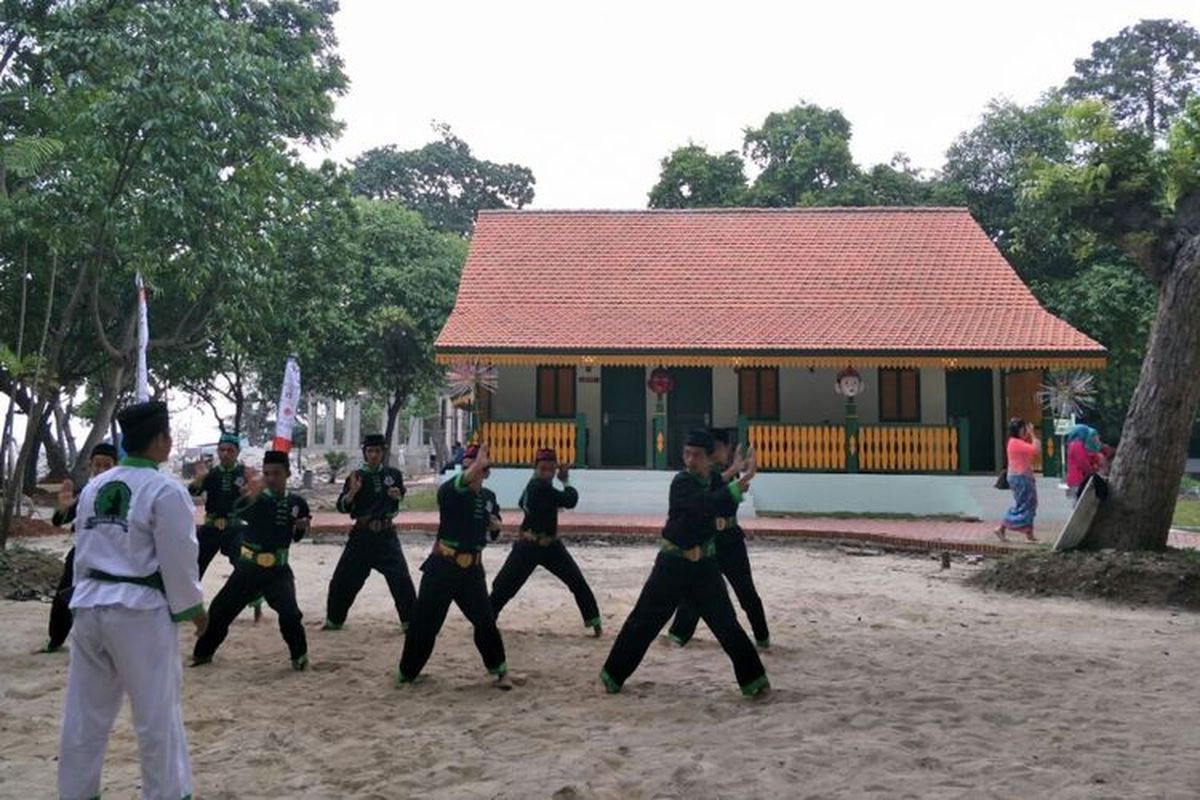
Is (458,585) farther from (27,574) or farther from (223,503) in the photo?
(27,574)

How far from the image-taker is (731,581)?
7.87 meters

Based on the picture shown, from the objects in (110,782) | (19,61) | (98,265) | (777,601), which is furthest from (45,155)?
(777,601)

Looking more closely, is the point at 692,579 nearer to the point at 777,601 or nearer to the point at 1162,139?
the point at 777,601

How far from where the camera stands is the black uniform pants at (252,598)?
22.8ft

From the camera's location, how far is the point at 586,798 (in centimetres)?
443

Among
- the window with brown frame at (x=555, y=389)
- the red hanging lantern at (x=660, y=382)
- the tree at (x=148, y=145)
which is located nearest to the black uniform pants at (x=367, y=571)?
the tree at (x=148, y=145)

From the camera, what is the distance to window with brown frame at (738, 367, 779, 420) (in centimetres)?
2125

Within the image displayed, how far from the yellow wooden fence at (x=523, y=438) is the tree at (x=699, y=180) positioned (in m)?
13.7

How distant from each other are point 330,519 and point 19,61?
877 cm

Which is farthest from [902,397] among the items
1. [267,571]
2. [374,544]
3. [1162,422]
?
[267,571]

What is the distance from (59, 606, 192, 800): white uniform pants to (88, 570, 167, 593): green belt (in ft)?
0.37

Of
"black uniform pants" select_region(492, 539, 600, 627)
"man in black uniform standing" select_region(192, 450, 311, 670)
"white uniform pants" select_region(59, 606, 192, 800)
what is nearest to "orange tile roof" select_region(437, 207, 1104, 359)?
"black uniform pants" select_region(492, 539, 600, 627)

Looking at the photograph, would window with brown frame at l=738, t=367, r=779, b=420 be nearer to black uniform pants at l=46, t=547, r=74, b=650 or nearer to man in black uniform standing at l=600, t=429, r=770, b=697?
man in black uniform standing at l=600, t=429, r=770, b=697

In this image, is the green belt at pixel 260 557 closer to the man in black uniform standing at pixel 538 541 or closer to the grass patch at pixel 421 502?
the man in black uniform standing at pixel 538 541
